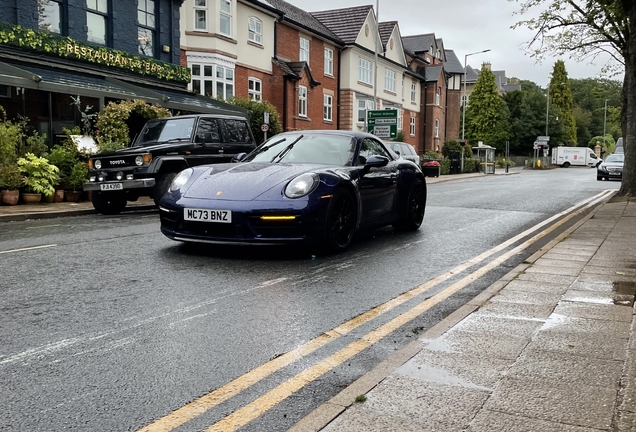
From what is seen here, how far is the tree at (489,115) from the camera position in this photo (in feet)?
264

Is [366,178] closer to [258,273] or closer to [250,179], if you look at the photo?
[250,179]

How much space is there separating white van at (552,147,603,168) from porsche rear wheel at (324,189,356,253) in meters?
70.5

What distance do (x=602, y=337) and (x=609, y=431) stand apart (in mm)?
1514

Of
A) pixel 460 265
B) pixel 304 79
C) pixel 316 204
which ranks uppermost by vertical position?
pixel 304 79

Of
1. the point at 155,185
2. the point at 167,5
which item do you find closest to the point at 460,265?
the point at 155,185

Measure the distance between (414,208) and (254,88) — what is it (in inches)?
855

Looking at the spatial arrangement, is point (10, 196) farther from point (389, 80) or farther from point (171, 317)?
point (389, 80)

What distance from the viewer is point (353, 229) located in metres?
7.27

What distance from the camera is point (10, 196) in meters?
12.5

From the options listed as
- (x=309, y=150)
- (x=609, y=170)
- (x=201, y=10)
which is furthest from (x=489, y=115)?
(x=309, y=150)

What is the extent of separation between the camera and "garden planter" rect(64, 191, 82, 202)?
45.8 ft

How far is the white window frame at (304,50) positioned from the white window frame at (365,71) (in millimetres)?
6955

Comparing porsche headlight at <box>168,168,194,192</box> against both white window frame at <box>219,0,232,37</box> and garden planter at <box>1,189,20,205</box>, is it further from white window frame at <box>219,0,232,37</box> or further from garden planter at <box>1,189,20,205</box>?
white window frame at <box>219,0,232,37</box>

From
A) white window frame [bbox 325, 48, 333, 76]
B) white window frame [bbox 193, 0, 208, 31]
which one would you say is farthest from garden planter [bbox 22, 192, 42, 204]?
white window frame [bbox 325, 48, 333, 76]
